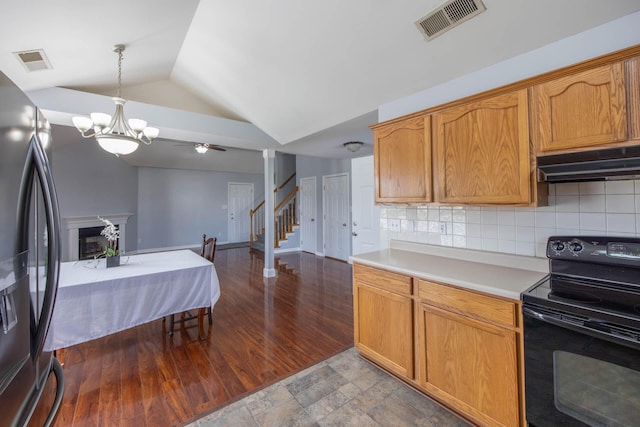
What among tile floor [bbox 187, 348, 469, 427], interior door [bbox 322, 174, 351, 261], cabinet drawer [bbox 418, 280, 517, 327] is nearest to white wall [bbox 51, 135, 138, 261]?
interior door [bbox 322, 174, 351, 261]

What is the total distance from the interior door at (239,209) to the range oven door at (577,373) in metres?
8.26

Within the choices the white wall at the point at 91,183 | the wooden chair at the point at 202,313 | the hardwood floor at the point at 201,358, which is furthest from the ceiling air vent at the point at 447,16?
the white wall at the point at 91,183

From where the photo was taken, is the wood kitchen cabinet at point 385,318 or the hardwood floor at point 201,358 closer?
the hardwood floor at point 201,358

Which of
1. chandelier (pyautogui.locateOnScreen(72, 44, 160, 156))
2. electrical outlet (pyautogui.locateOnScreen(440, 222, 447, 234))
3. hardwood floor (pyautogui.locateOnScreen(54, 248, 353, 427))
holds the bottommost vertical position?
hardwood floor (pyautogui.locateOnScreen(54, 248, 353, 427))

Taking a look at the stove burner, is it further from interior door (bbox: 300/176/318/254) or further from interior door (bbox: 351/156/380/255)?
interior door (bbox: 300/176/318/254)

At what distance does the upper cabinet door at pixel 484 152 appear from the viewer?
1.65 meters

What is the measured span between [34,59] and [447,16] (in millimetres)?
3145

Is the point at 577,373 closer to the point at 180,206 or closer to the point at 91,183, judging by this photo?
the point at 91,183

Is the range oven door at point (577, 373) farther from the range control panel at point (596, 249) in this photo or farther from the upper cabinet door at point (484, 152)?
the upper cabinet door at point (484, 152)

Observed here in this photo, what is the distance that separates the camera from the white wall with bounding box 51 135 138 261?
536 centimetres

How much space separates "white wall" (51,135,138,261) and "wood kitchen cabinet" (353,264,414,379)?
6.02 metres

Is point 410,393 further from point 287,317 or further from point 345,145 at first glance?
point 345,145

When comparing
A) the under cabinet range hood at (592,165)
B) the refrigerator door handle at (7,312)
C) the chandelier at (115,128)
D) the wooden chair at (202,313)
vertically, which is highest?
the chandelier at (115,128)

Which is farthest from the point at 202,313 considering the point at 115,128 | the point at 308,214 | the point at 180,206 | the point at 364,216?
the point at 180,206
